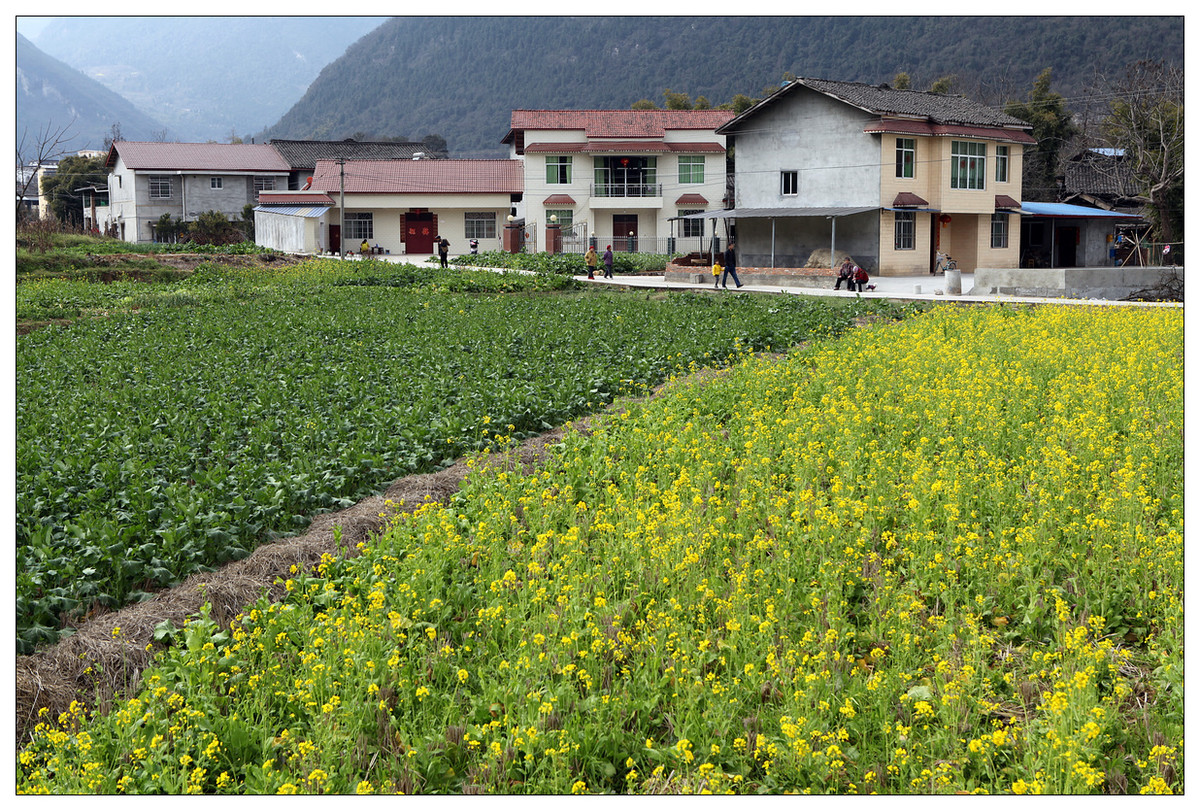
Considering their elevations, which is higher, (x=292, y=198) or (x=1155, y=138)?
(x=1155, y=138)

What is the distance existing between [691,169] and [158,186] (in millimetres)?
30417

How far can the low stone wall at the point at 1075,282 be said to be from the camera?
26.7m

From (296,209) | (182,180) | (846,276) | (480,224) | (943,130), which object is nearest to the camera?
(846,276)

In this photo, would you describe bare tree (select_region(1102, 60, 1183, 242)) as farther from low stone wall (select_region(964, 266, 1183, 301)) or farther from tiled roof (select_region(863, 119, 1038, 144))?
low stone wall (select_region(964, 266, 1183, 301))

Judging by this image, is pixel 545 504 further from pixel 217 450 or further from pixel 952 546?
pixel 217 450

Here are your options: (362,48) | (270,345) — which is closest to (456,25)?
(362,48)

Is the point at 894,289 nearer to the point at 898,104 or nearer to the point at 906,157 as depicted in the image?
the point at 906,157

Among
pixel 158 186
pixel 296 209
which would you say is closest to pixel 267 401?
pixel 296 209

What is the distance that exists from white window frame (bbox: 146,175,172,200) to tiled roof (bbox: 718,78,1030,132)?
34.4 meters

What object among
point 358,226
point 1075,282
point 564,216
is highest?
point 564,216

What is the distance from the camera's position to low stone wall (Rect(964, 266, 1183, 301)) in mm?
26688

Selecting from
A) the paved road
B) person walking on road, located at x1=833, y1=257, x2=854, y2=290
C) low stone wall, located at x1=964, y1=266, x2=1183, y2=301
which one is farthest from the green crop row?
low stone wall, located at x1=964, y1=266, x2=1183, y2=301

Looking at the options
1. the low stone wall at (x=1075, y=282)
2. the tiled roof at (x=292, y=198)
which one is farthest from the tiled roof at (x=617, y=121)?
the low stone wall at (x=1075, y=282)

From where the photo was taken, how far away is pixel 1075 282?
26797 millimetres
